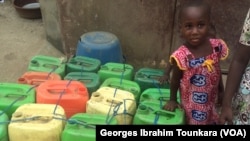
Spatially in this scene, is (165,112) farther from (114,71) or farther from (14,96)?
(14,96)

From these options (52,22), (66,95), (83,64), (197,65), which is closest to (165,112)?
(197,65)

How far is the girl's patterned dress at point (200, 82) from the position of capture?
7.72 ft

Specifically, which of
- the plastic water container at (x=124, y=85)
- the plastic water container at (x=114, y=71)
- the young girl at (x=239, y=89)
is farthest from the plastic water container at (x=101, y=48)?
the young girl at (x=239, y=89)

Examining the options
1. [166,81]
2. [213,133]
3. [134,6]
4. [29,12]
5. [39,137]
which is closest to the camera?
[213,133]

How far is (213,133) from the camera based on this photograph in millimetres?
2053

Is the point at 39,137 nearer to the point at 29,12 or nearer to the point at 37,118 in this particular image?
the point at 37,118

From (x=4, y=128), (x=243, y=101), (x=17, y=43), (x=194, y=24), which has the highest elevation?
(x=194, y=24)

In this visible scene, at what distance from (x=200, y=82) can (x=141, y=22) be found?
1.41 m

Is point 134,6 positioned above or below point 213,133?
above

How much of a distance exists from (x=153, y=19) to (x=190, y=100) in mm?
1349

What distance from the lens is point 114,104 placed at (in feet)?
8.23

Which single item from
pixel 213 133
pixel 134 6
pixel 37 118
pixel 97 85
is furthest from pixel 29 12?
pixel 213 133

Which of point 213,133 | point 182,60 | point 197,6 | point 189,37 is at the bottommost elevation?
point 213,133

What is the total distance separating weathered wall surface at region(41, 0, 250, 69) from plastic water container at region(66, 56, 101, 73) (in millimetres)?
702
